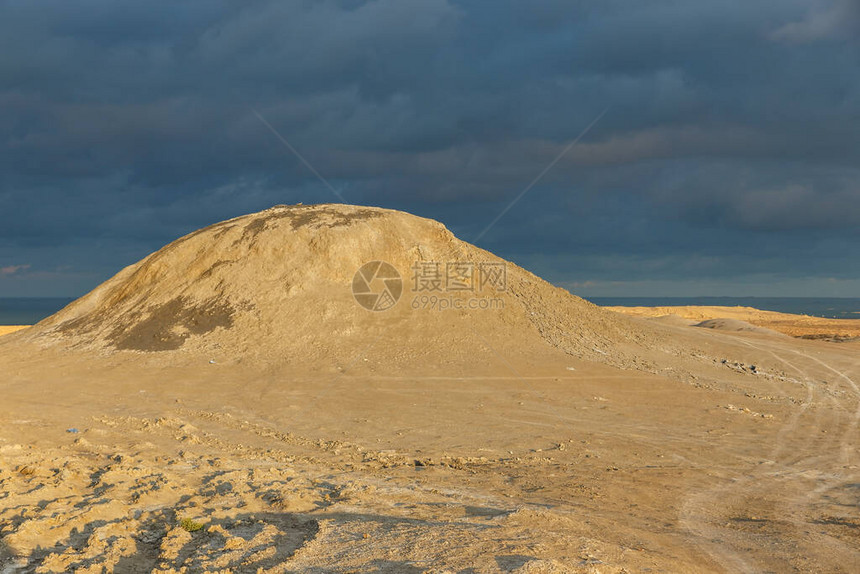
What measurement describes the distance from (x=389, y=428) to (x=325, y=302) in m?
9.11

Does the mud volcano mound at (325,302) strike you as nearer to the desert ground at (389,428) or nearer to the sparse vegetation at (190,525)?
the desert ground at (389,428)

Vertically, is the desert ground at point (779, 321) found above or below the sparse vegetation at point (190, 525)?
above

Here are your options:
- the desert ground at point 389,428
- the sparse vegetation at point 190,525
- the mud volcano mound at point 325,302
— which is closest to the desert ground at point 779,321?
the desert ground at point 389,428

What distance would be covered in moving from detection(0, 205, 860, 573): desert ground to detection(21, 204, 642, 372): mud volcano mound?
11 cm

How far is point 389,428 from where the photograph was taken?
493 inches

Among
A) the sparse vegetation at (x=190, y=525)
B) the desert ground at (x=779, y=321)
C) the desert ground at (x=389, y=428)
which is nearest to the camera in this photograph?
the desert ground at (x=389, y=428)

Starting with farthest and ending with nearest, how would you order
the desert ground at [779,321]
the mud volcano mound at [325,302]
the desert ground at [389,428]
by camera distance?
the desert ground at [779,321] → the mud volcano mound at [325,302] → the desert ground at [389,428]

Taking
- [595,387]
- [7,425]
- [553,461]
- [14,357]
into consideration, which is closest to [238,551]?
[553,461]

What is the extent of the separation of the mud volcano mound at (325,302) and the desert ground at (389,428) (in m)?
0.11

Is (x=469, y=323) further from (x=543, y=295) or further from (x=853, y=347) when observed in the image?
(x=853, y=347)

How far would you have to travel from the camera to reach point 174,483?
8.06 m

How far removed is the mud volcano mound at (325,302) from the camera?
63.3 ft

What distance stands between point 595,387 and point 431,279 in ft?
27.6

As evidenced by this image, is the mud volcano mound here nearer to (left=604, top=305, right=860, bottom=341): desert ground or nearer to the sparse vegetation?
the sparse vegetation
